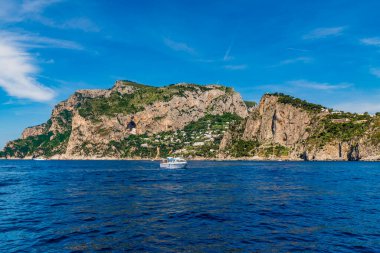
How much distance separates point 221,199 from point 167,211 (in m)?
10.7

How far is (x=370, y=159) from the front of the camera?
630 ft

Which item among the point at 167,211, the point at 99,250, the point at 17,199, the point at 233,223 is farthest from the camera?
the point at 17,199

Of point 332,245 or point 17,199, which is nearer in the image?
point 332,245

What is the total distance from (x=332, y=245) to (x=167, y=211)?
18.2 meters

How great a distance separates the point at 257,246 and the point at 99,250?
1069 centimetres

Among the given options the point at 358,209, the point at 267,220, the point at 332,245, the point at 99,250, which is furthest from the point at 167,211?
the point at 358,209

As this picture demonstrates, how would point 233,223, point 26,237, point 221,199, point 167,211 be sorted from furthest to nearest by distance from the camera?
1. point 221,199
2. point 167,211
3. point 233,223
4. point 26,237

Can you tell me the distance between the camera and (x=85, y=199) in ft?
141

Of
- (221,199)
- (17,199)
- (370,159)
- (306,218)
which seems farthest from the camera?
(370,159)

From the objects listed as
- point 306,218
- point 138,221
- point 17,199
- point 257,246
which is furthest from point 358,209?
point 17,199

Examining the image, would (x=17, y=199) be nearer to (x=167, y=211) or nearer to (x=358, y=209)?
(x=167, y=211)

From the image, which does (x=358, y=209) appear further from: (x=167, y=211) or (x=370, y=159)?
(x=370, y=159)

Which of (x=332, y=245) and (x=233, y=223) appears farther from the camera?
(x=233, y=223)

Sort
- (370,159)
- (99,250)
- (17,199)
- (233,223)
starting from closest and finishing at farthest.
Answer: (99,250)
(233,223)
(17,199)
(370,159)
